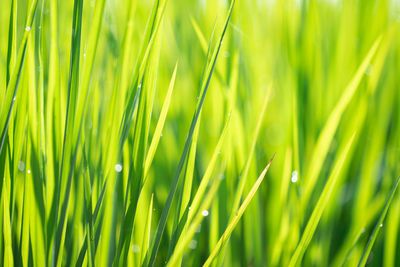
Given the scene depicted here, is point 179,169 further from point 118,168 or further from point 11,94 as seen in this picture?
point 11,94

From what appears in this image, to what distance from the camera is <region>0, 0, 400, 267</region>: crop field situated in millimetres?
357

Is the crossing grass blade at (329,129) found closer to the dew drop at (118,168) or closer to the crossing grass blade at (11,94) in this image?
the dew drop at (118,168)

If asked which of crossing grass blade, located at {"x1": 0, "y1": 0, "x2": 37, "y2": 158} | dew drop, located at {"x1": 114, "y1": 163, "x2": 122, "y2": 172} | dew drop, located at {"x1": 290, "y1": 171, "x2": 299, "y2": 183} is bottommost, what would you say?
dew drop, located at {"x1": 290, "y1": 171, "x2": 299, "y2": 183}

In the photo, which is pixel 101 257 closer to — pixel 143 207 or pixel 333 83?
pixel 143 207

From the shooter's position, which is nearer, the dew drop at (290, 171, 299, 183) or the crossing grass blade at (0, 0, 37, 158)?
the crossing grass blade at (0, 0, 37, 158)

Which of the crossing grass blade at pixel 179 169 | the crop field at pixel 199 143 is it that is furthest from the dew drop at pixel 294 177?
the crossing grass blade at pixel 179 169

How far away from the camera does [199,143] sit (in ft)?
1.99

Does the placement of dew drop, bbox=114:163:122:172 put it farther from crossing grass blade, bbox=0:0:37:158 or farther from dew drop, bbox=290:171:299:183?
dew drop, bbox=290:171:299:183

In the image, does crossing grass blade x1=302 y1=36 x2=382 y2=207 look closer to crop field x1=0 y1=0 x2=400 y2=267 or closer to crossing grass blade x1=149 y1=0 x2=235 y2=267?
crop field x1=0 y1=0 x2=400 y2=267

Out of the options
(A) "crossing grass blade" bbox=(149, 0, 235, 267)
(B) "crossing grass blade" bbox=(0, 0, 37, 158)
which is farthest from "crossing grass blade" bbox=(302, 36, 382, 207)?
(B) "crossing grass blade" bbox=(0, 0, 37, 158)

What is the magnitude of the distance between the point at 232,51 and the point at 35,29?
0.88 feet

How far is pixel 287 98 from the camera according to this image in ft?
2.03

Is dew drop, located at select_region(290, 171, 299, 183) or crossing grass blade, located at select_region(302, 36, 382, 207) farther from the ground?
crossing grass blade, located at select_region(302, 36, 382, 207)

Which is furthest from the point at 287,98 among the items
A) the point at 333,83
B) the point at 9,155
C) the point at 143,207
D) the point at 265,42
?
the point at 9,155
